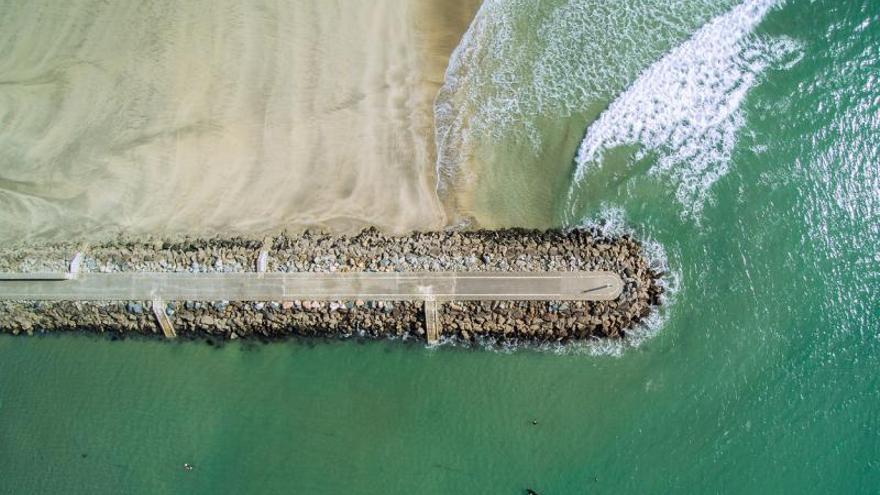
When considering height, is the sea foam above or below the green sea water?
above

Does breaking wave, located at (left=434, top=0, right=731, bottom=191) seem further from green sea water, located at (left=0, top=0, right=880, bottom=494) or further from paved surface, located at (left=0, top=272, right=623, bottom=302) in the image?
paved surface, located at (left=0, top=272, right=623, bottom=302)

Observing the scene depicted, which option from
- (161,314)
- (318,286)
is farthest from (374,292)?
(161,314)

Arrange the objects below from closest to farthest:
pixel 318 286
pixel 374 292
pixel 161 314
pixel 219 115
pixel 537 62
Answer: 1. pixel 374 292
2. pixel 318 286
3. pixel 161 314
4. pixel 219 115
5. pixel 537 62

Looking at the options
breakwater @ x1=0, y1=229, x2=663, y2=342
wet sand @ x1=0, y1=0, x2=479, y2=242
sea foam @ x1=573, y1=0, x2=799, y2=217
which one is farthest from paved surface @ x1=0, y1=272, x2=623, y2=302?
sea foam @ x1=573, y1=0, x2=799, y2=217

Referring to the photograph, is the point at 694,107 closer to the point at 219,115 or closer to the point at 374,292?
the point at 374,292

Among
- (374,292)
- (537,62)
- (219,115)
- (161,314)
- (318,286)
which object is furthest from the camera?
(537,62)

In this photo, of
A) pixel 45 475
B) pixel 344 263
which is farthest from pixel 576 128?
pixel 45 475

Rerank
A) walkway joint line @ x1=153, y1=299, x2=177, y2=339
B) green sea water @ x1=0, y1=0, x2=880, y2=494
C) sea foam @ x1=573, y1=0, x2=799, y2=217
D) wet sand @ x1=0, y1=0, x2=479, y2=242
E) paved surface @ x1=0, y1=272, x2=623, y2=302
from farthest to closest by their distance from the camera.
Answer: sea foam @ x1=573, y1=0, x2=799, y2=217 < wet sand @ x1=0, y1=0, x2=479, y2=242 < walkway joint line @ x1=153, y1=299, x2=177, y2=339 < paved surface @ x1=0, y1=272, x2=623, y2=302 < green sea water @ x1=0, y1=0, x2=880, y2=494
